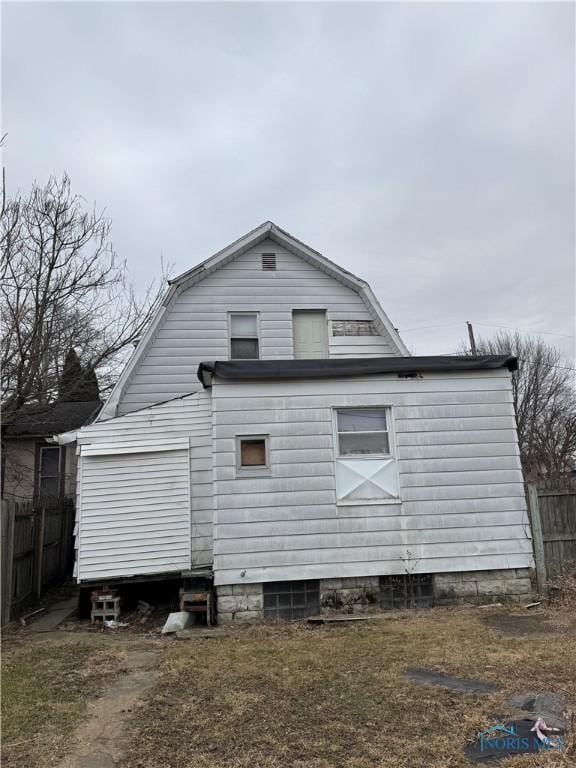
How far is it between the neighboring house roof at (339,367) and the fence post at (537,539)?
200 cm

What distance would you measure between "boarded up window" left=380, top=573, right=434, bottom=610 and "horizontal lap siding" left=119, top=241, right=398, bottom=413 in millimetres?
5037

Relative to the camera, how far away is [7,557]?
24.4 feet

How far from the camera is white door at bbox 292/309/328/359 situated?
38.5 feet

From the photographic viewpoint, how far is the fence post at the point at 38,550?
9016mm

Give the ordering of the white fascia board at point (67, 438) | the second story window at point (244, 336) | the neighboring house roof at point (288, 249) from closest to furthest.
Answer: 1. the white fascia board at point (67, 438)
2. the neighboring house roof at point (288, 249)
3. the second story window at point (244, 336)

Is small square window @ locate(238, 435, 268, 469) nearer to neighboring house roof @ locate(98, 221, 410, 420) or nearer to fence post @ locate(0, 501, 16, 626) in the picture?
fence post @ locate(0, 501, 16, 626)

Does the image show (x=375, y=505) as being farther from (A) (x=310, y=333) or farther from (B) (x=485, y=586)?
(A) (x=310, y=333)

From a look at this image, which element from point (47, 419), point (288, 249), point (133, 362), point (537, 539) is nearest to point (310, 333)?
point (288, 249)

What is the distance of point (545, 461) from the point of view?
76.3 feet

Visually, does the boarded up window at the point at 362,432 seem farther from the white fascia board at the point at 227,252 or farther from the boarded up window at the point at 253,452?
the white fascia board at the point at 227,252

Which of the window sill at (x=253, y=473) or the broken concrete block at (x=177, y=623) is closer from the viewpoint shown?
the broken concrete block at (x=177, y=623)

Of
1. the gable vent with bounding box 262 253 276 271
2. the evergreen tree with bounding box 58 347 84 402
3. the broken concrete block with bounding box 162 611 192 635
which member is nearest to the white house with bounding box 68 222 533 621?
the broken concrete block with bounding box 162 611 192 635

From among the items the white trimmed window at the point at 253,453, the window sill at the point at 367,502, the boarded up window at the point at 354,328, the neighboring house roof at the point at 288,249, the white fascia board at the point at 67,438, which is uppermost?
the neighboring house roof at the point at 288,249

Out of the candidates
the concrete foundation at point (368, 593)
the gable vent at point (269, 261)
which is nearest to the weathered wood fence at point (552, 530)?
the concrete foundation at point (368, 593)
